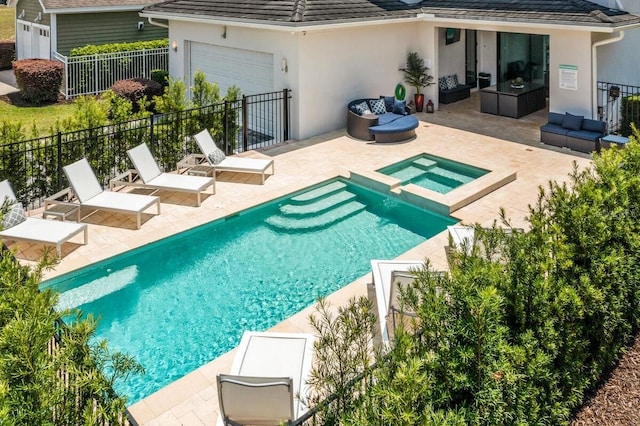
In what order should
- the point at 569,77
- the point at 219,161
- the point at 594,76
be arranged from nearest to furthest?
the point at 219,161, the point at 594,76, the point at 569,77

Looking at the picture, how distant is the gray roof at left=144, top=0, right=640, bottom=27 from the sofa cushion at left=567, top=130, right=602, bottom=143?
3.17 metres

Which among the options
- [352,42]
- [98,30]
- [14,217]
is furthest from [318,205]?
[98,30]

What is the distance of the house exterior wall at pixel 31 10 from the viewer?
27.4 meters

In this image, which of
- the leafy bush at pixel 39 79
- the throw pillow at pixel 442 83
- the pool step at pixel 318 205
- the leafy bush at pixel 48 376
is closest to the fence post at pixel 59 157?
the pool step at pixel 318 205

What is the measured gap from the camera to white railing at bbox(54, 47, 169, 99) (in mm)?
25266

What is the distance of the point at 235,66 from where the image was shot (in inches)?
778

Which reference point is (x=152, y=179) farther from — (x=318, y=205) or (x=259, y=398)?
(x=259, y=398)

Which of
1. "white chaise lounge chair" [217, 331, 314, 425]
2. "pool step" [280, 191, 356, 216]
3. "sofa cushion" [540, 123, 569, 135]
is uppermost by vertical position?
"sofa cushion" [540, 123, 569, 135]

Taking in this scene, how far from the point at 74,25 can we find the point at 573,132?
24.3 metres

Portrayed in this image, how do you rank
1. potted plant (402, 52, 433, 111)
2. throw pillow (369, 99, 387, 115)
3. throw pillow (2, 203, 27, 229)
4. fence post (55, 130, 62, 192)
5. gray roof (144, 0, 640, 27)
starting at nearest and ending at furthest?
throw pillow (2, 203, 27, 229)
fence post (55, 130, 62, 192)
gray roof (144, 0, 640, 27)
throw pillow (369, 99, 387, 115)
potted plant (402, 52, 433, 111)

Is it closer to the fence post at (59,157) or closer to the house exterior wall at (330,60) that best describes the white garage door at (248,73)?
the house exterior wall at (330,60)

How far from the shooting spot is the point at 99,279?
32.3 feet

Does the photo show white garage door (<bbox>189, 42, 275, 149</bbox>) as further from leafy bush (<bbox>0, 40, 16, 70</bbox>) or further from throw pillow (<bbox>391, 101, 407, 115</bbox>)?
leafy bush (<bbox>0, 40, 16, 70</bbox>)

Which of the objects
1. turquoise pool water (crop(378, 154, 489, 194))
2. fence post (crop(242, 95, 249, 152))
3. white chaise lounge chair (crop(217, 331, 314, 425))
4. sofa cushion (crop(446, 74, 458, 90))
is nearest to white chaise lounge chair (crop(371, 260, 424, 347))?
white chaise lounge chair (crop(217, 331, 314, 425))
